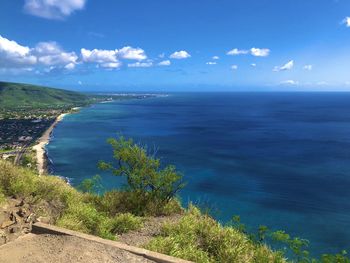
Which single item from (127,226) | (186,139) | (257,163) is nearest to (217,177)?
(257,163)

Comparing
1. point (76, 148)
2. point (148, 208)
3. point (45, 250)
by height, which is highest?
point (45, 250)

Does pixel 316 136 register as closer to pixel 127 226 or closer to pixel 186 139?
pixel 186 139

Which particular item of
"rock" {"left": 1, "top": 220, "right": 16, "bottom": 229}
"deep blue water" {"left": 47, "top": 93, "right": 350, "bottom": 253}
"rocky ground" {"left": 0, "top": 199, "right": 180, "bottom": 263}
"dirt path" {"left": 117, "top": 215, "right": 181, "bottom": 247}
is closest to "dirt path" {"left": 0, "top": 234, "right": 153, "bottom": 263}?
"rocky ground" {"left": 0, "top": 199, "right": 180, "bottom": 263}

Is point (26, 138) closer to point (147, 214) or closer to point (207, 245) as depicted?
point (147, 214)

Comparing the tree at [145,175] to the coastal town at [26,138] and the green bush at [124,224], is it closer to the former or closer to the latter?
the green bush at [124,224]

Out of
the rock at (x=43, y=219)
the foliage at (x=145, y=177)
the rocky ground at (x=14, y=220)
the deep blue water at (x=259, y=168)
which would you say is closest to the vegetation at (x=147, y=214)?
the foliage at (x=145, y=177)

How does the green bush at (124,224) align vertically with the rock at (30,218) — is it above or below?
below

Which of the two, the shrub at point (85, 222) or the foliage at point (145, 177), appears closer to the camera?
the shrub at point (85, 222)
